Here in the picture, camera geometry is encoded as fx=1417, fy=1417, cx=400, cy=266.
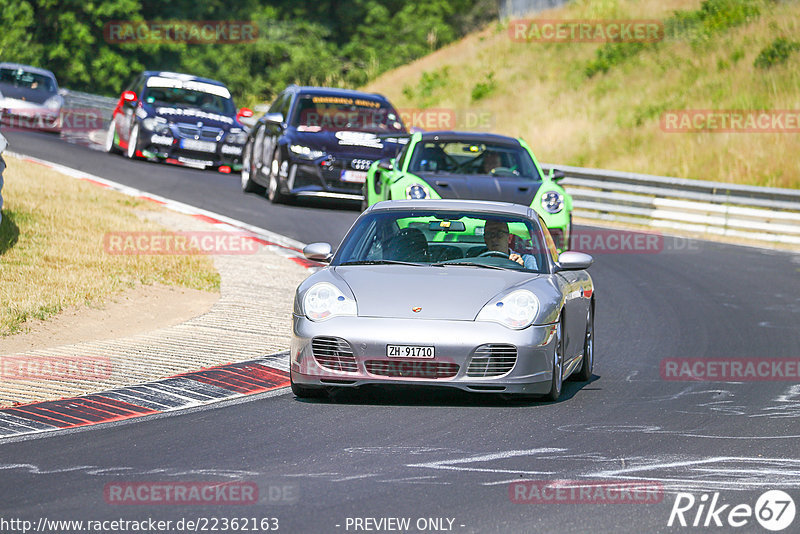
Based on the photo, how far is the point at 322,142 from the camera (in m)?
20.7

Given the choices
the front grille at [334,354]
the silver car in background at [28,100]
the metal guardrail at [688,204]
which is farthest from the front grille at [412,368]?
the silver car in background at [28,100]

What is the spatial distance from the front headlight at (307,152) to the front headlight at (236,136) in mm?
5141

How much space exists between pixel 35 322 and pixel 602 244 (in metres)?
10.7

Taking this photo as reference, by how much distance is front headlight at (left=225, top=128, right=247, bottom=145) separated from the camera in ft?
84.1

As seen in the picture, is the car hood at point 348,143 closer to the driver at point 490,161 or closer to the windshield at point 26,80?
the driver at point 490,161

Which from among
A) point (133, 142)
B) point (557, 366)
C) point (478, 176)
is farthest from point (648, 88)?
point (557, 366)

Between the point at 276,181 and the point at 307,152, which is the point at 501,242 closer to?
the point at 307,152

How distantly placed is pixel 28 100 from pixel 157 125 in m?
7.68

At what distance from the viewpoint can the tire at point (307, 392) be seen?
8969mm

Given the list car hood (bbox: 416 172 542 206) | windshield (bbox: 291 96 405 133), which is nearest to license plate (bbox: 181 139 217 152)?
windshield (bbox: 291 96 405 133)

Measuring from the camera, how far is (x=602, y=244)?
20.4m

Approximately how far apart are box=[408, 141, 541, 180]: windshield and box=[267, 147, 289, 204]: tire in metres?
4.54

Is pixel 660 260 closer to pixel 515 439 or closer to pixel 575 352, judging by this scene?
pixel 575 352

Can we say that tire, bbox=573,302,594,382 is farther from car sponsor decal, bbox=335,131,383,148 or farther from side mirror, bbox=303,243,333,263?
car sponsor decal, bbox=335,131,383,148
